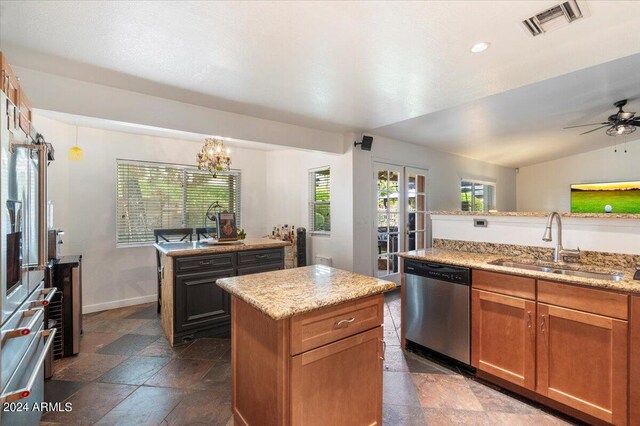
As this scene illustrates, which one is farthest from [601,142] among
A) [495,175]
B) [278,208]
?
[278,208]

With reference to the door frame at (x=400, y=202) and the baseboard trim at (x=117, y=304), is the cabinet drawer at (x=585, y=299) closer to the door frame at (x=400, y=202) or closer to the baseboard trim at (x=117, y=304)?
the door frame at (x=400, y=202)

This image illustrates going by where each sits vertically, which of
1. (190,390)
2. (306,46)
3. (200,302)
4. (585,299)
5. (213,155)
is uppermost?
(306,46)

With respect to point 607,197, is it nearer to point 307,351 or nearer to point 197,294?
point 307,351

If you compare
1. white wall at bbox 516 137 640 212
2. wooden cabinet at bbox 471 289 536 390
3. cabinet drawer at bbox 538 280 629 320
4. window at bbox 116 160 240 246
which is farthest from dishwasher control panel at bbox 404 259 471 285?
white wall at bbox 516 137 640 212

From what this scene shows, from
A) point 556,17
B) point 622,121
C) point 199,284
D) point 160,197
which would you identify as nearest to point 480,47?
point 556,17

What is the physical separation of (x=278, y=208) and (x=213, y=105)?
8.94ft

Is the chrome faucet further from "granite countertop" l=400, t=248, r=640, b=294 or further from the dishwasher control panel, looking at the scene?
the dishwasher control panel

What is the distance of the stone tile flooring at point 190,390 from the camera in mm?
1908

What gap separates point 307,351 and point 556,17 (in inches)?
88.7

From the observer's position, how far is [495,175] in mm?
7273

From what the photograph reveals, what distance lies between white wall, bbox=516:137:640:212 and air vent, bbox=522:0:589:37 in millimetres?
6040

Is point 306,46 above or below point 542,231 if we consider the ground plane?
above

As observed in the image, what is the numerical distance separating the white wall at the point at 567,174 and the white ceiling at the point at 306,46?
226 inches

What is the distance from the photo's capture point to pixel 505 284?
2082 mm
